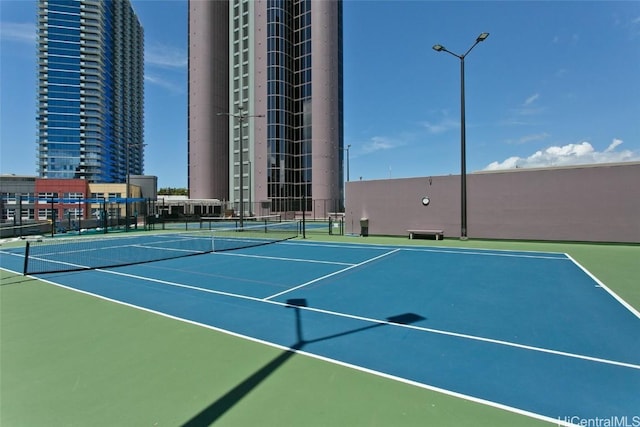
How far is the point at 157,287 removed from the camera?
28.5 feet

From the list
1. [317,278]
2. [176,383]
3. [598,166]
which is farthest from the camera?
[598,166]

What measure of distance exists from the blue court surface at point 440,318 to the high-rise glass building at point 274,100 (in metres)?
46.6

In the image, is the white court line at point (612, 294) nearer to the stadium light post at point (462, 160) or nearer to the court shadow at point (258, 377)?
the court shadow at point (258, 377)

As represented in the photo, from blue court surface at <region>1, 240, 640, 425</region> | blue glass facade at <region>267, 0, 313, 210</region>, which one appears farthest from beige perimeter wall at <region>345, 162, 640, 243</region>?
blue glass facade at <region>267, 0, 313, 210</region>

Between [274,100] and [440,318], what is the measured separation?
60395mm

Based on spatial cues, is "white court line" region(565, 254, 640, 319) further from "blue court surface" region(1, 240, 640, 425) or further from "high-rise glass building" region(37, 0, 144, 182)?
"high-rise glass building" region(37, 0, 144, 182)

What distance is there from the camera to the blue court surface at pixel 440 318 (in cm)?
370

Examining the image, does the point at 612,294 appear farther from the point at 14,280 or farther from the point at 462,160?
the point at 14,280

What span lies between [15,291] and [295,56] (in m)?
64.0

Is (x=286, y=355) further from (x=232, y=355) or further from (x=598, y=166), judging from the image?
(x=598, y=166)

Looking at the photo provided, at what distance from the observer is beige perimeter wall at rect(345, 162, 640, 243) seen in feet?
54.8

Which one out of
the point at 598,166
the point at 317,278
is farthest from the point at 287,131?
the point at 317,278

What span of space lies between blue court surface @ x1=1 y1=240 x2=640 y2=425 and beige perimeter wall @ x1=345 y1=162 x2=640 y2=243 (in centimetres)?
805

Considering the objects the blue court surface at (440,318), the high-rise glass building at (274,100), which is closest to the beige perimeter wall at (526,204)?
the blue court surface at (440,318)
